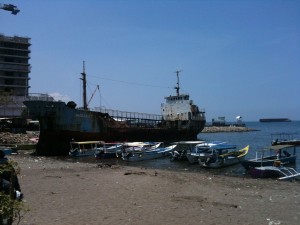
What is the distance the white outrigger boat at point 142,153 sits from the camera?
3372cm

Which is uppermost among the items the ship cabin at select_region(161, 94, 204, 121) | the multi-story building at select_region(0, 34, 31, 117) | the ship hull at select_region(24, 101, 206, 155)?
the multi-story building at select_region(0, 34, 31, 117)

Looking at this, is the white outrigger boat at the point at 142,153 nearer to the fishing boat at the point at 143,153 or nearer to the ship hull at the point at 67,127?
the fishing boat at the point at 143,153

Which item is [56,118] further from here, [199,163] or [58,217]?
[58,217]

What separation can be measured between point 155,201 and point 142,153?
2197 cm

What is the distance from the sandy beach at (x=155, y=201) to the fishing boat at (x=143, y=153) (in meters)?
14.1

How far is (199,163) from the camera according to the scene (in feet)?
98.5

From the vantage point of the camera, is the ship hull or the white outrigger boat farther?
the ship hull

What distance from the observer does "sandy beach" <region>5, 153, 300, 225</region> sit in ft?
34.9

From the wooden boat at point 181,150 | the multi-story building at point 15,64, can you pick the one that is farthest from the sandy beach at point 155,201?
the multi-story building at point 15,64

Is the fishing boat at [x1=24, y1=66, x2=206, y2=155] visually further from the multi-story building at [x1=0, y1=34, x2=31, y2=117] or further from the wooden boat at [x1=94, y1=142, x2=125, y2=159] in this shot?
the multi-story building at [x1=0, y1=34, x2=31, y2=117]

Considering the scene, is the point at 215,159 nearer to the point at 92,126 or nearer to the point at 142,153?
the point at 142,153

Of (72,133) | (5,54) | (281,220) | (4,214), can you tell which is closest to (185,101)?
(72,133)

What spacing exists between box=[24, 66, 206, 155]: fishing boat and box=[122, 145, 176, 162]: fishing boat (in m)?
7.72

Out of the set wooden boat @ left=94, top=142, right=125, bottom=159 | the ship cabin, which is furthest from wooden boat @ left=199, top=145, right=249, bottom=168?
the ship cabin
